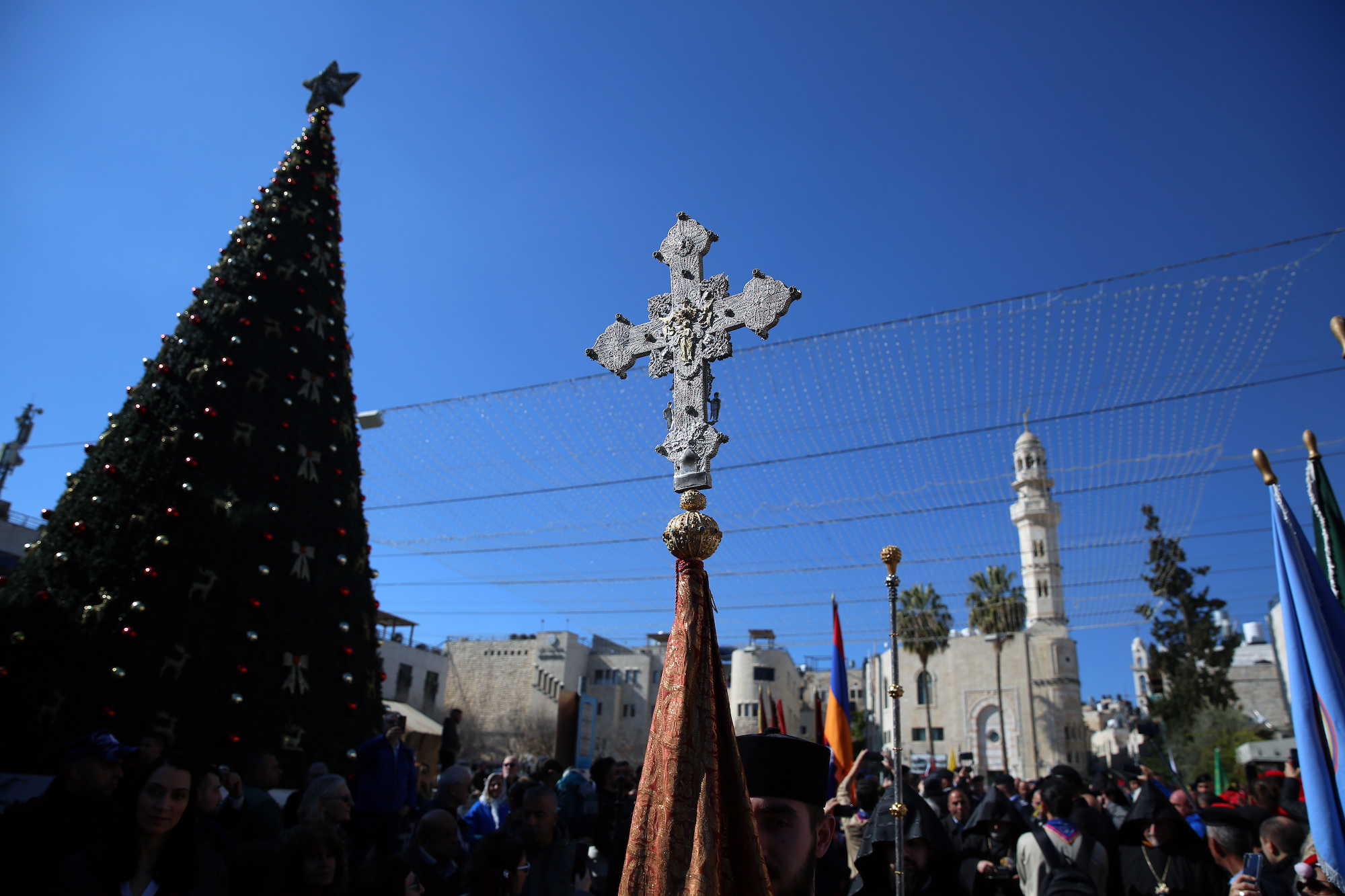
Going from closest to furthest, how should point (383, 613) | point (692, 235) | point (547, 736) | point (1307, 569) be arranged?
point (692, 235)
point (1307, 569)
point (383, 613)
point (547, 736)

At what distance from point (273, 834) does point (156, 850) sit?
187 cm

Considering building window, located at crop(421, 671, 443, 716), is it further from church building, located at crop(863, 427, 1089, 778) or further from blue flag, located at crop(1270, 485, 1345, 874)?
blue flag, located at crop(1270, 485, 1345, 874)

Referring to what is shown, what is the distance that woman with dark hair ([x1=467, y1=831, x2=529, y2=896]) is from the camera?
4.39 metres

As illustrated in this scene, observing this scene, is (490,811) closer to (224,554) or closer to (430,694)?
(224,554)

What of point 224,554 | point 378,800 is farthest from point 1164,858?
point 224,554

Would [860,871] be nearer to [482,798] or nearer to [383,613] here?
[482,798]

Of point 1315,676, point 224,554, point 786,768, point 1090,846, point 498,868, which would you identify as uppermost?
point 224,554

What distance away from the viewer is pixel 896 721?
366 centimetres

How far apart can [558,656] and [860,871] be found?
53417 millimetres

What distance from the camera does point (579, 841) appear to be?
6.27 meters

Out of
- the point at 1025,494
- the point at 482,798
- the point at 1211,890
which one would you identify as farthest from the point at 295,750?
the point at 1025,494

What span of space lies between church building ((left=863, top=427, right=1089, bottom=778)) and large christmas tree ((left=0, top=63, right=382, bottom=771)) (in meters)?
46.5

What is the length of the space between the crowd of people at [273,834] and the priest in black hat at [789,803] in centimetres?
182

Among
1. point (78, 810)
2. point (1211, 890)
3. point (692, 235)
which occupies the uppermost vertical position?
point (692, 235)
